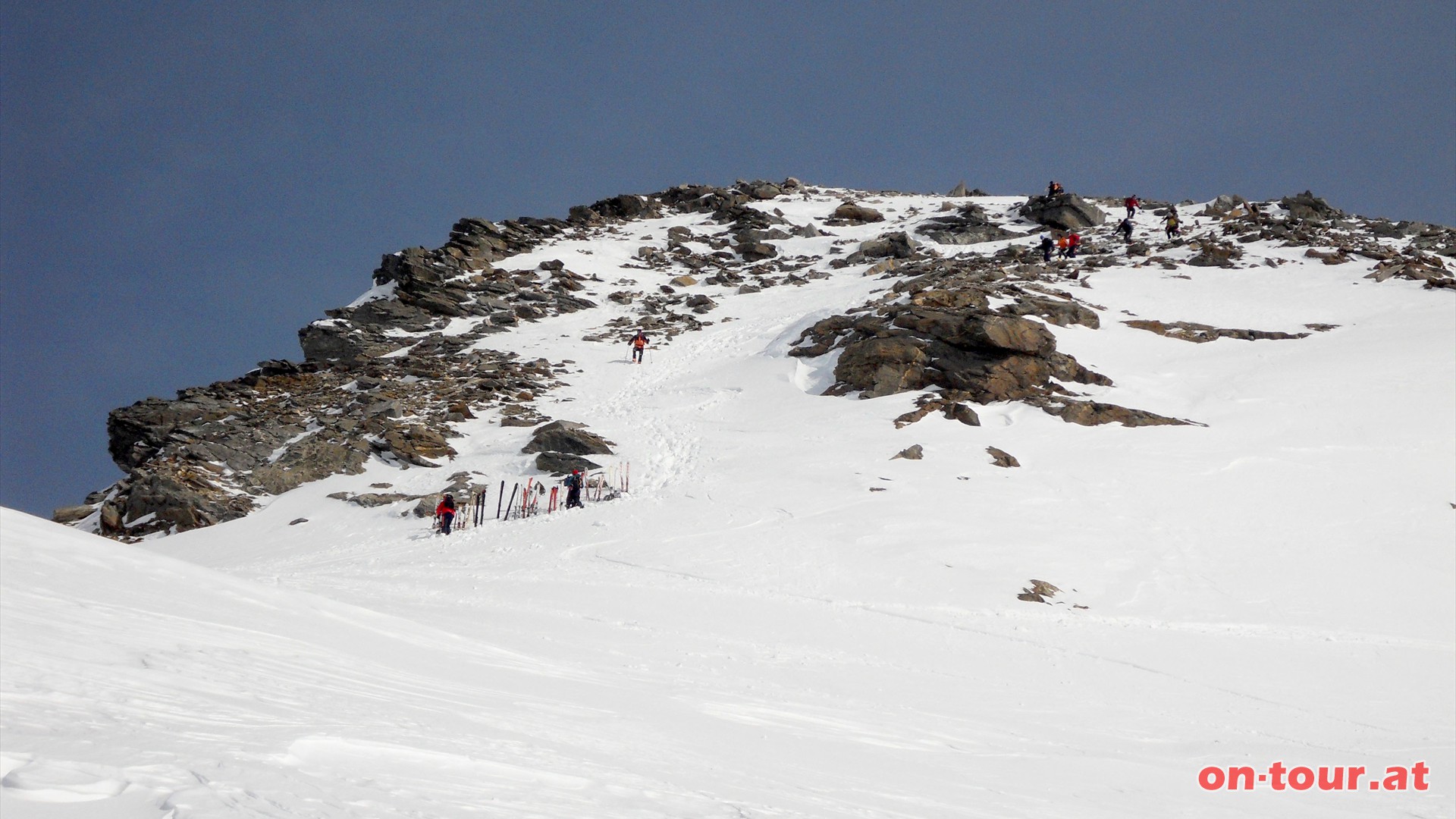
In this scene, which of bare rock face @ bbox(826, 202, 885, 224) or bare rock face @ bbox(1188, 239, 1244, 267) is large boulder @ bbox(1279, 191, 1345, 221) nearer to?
bare rock face @ bbox(1188, 239, 1244, 267)

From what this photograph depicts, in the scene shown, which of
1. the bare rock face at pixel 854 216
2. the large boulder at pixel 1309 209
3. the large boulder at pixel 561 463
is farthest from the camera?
the bare rock face at pixel 854 216

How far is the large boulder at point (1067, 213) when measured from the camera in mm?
50750

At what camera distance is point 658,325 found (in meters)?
39.8

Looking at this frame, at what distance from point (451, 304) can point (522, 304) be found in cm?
378

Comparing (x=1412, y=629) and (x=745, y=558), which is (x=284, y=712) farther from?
(x=1412, y=629)

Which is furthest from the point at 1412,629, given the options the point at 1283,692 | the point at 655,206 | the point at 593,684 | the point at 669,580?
the point at 655,206

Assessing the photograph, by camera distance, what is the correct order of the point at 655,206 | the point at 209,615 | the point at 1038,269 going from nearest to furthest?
1. the point at 209,615
2. the point at 1038,269
3. the point at 655,206

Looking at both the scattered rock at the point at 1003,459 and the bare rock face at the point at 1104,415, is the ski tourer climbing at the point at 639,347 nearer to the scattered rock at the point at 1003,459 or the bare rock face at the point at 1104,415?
the bare rock face at the point at 1104,415

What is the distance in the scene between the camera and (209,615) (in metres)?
5.33

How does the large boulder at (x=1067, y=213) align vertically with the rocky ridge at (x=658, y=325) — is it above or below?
above

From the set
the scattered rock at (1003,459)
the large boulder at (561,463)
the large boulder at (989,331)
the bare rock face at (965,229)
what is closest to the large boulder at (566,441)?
the large boulder at (561,463)

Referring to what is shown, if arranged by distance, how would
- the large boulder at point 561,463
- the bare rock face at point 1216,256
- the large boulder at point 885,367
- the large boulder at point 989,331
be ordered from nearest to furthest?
the large boulder at point 561,463
the large boulder at point 989,331
the large boulder at point 885,367
the bare rock face at point 1216,256

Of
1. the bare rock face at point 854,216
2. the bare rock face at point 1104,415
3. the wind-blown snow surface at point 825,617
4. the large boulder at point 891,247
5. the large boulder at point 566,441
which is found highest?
the bare rock face at point 854,216

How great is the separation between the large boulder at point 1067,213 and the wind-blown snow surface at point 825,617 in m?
20.7
